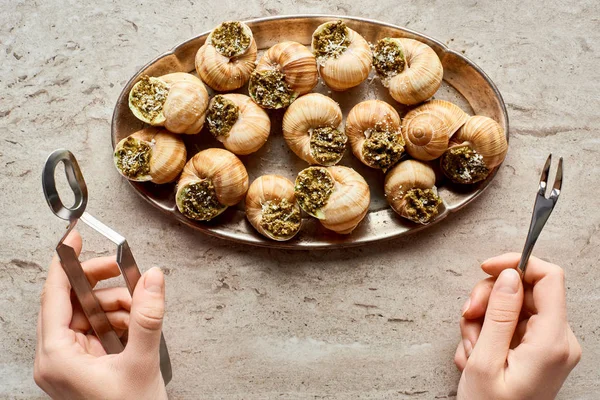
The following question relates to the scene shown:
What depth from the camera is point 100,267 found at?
39.7 inches

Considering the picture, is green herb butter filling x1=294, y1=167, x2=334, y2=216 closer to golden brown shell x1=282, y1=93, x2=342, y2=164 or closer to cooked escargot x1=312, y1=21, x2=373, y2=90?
golden brown shell x1=282, y1=93, x2=342, y2=164

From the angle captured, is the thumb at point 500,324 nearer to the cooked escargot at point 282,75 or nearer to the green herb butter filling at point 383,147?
the green herb butter filling at point 383,147

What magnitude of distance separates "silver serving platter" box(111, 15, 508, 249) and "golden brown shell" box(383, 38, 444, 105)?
0.14 ft

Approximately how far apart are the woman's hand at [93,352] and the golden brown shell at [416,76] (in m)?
0.50

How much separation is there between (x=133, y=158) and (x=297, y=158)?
0.94ft

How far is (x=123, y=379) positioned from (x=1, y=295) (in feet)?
1.26

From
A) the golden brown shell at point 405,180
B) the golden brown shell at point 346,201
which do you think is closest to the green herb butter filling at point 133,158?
the golden brown shell at point 346,201

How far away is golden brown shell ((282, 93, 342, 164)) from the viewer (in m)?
0.99

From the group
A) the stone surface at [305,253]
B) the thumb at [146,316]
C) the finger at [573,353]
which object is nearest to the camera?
the thumb at [146,316]

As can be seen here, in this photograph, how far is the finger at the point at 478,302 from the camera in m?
1.01

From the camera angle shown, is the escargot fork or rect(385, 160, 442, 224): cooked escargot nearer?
the escargot fork

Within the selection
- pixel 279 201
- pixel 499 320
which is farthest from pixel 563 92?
pixel 279 201

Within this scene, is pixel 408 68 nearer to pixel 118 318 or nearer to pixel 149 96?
pixel 149 96

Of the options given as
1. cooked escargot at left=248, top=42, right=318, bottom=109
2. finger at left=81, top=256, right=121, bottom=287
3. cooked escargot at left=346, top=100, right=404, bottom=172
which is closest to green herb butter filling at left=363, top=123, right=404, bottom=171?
cooked escargot at left=346, top=100, right=404, bottom=172
